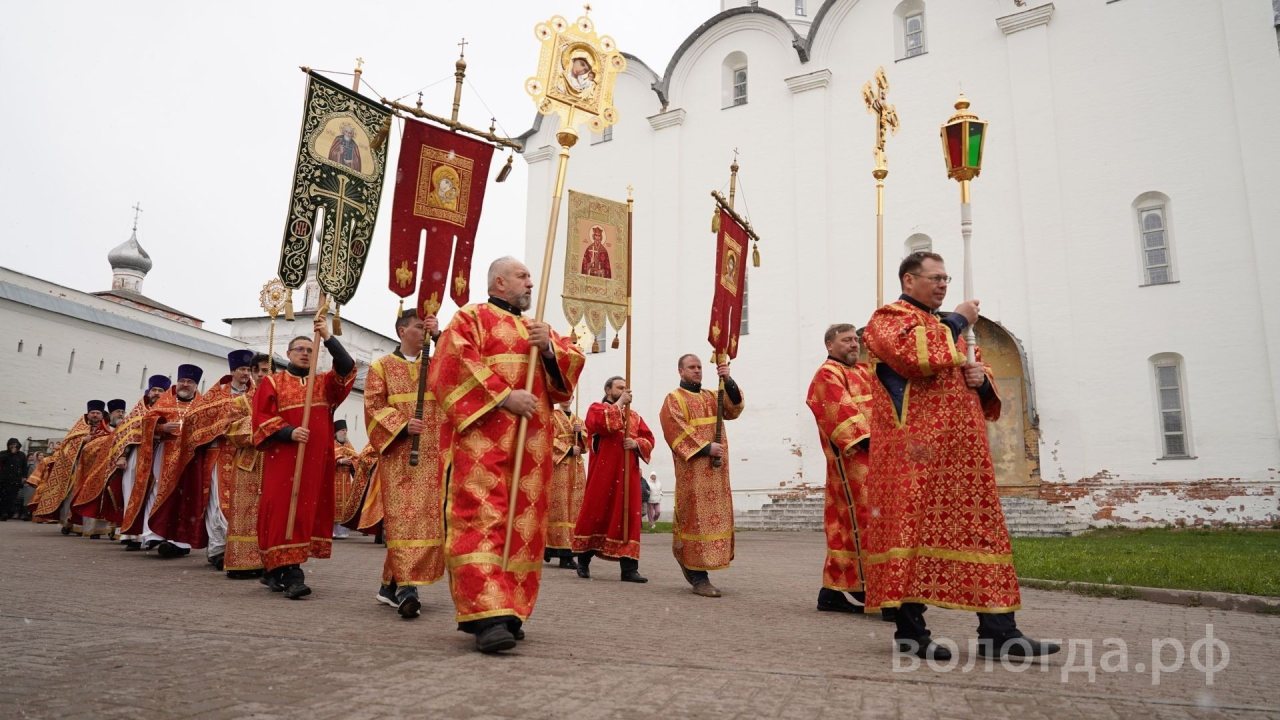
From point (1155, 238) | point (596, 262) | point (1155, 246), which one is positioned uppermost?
point (1155, 238)

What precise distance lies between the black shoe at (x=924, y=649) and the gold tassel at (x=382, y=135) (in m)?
5.72

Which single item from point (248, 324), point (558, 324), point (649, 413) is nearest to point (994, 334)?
point (649, 413)

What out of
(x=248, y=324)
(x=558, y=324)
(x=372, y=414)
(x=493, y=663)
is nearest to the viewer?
(x=493, y=663)

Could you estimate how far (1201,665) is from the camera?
389 cm

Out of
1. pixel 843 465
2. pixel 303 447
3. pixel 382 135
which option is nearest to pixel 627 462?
pixel 843 465

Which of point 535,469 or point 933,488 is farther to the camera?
point 535,469

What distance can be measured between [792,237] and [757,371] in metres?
3.46

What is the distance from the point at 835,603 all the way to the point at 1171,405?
1377cm

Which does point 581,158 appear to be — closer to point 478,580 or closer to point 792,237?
point 792,237

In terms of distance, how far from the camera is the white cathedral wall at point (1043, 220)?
16016mm

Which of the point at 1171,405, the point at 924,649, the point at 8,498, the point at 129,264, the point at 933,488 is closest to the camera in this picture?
the point at 924,649

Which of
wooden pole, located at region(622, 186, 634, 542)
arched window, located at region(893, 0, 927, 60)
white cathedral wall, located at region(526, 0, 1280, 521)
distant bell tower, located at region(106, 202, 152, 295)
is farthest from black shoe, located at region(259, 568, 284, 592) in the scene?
distant bell tower, located at region(106, 202, 152, 295)

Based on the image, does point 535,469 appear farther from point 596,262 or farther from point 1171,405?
point 1171,405

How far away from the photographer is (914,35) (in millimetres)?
20562
